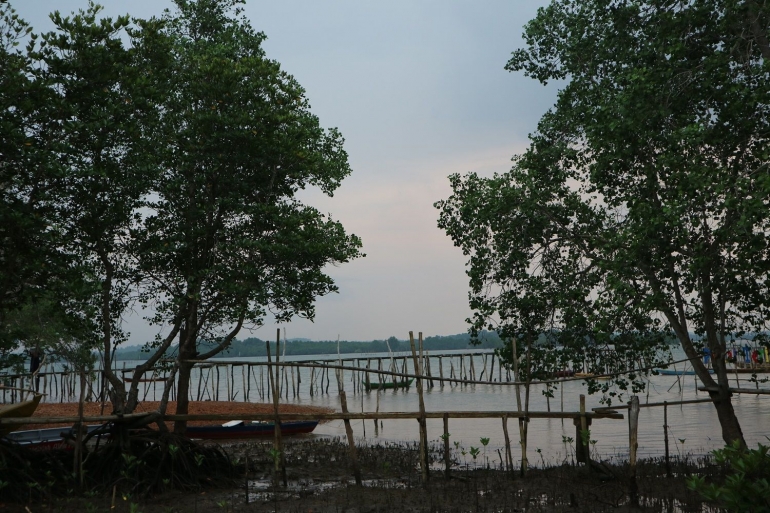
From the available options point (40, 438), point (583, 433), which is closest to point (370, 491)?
point (583, 433)

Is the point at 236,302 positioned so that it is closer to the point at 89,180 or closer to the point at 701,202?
the point at 89,180

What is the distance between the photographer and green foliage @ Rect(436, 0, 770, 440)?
34.6 ft

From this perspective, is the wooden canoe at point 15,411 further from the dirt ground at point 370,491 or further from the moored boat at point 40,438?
the moored boat at point 40,438

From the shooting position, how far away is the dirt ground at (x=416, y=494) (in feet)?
32.3

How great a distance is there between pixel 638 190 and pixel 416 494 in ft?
21.1

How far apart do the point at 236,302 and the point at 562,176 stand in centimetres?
701

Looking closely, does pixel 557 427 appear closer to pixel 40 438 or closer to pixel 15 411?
pixel 40 438

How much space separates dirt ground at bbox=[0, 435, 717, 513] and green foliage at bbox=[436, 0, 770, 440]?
1.79m

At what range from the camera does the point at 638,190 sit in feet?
41.1

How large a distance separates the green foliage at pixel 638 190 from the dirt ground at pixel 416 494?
179 centimetres

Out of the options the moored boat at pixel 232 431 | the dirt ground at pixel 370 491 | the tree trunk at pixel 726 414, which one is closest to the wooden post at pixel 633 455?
the dirt ground at pixel 370 491

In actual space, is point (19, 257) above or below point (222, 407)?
above

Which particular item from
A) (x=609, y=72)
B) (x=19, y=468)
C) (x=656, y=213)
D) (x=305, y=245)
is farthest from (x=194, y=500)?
(x=609, y=72)

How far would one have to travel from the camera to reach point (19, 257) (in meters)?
11.3
